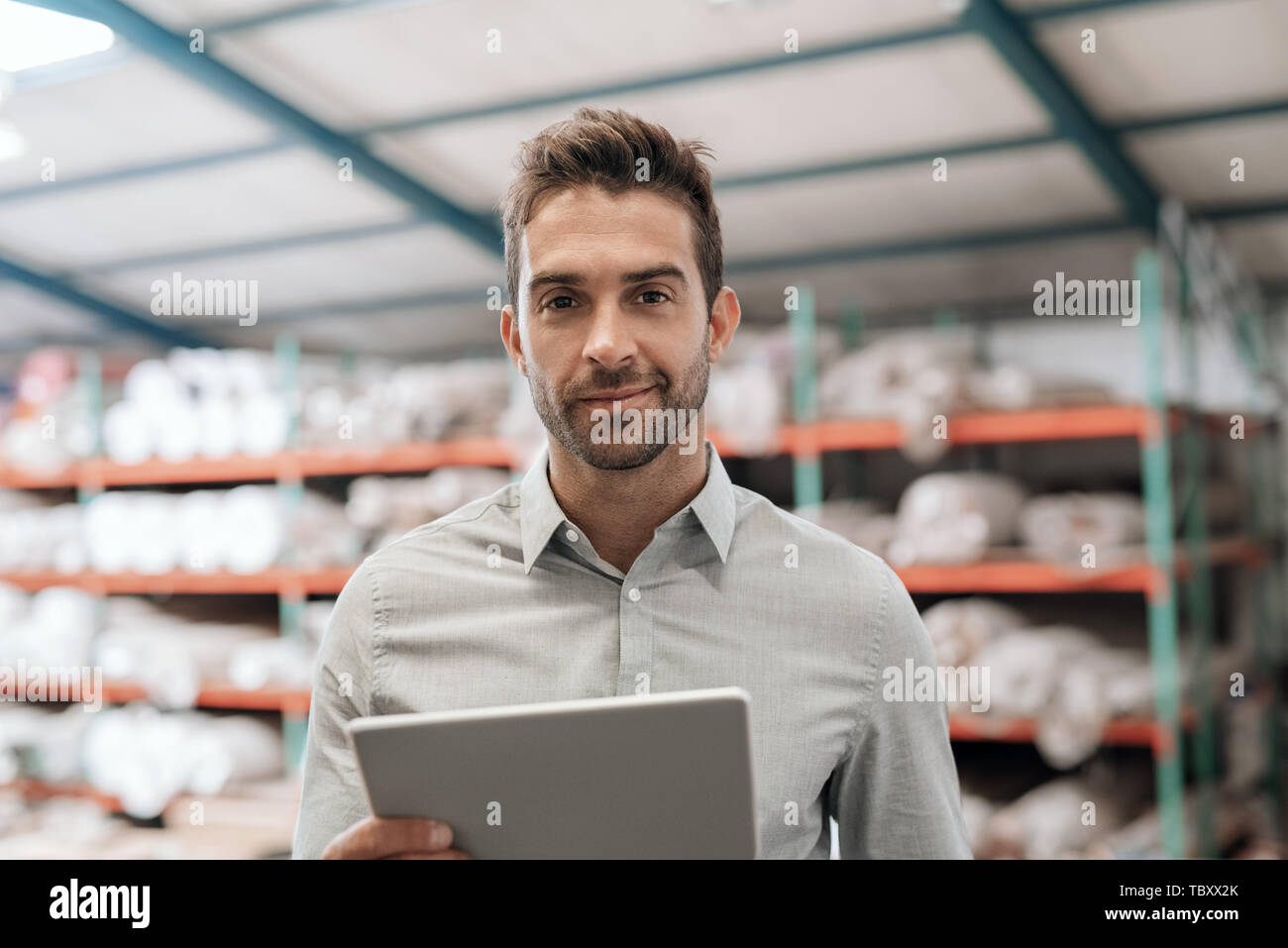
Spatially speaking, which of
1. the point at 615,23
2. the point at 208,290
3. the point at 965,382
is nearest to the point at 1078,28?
the point at 965,382

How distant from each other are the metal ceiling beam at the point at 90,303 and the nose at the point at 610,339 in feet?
18.3

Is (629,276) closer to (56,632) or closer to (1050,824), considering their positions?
(1050,824)

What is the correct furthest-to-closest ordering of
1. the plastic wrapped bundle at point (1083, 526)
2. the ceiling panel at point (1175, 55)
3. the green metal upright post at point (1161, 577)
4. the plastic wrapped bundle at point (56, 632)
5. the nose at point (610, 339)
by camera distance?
the plastic wrapped bundle at point (56, 632) → the ceiling panel at point (1175, 55) → the plastic wrapped bundle at point (1083, 526) → the green metal upright post at point (1161, 577) → the nose at point (610, 339)

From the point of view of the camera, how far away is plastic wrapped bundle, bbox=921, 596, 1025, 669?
3.23 m

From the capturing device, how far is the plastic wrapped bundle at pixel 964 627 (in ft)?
10.6

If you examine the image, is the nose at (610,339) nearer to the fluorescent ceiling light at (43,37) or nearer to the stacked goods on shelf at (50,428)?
the fluorescent ceiling light at (43,37)

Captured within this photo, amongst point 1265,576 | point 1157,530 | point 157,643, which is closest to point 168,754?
point 157,643

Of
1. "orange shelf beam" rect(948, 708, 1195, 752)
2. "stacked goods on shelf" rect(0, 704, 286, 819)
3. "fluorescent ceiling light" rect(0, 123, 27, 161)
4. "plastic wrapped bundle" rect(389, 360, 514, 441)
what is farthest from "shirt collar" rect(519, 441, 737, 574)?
"fluorescent ceiling light" rect(0, 123, 27, 161)

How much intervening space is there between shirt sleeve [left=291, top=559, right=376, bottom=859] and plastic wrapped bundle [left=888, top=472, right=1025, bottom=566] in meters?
2.35

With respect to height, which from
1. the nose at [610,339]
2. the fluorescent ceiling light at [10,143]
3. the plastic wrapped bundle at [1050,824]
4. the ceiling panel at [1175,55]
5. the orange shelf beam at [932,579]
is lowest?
the plastic wrapped bundle at [1050,824]

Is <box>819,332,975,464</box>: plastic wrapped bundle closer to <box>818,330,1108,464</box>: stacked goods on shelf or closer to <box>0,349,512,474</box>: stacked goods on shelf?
<box>818,330,1108,464</box>: stacked goods on shelf

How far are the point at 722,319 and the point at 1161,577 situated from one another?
222 cm

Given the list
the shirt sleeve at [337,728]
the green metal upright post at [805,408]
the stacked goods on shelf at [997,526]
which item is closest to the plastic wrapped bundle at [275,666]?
the green metal upright post at [805,408]

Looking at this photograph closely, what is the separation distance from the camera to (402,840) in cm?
92
